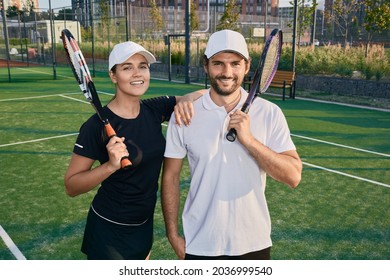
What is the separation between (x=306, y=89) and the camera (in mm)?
20422

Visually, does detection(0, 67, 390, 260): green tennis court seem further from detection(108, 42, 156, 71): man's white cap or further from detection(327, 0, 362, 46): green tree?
detection(327, 0, 362, 46): green tree

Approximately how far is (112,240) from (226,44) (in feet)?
5.67

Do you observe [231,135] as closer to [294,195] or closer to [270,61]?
[270,61]

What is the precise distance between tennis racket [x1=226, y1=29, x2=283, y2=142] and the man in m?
0.07

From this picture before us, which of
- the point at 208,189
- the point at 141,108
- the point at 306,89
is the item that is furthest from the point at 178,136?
the point at 306,89

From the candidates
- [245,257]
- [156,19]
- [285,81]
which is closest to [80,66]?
[245,257]

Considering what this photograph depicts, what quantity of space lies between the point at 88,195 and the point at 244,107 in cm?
501

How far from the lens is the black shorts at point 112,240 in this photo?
3176 millimetres

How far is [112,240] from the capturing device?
318 cm

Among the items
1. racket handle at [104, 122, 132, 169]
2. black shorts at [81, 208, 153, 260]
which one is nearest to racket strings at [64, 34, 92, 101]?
racket handle at [104, 122, 132, 169]

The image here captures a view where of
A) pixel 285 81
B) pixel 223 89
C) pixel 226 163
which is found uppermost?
pixel 223 89

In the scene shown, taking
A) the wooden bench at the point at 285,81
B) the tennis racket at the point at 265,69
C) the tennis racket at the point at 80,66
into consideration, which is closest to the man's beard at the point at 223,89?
the tennis racket at the point at 265,69

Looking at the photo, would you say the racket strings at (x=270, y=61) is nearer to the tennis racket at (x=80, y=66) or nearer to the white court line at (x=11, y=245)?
the tennis racket at (x=80, y=66)

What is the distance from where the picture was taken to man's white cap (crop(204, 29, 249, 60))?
2691 millimetres
